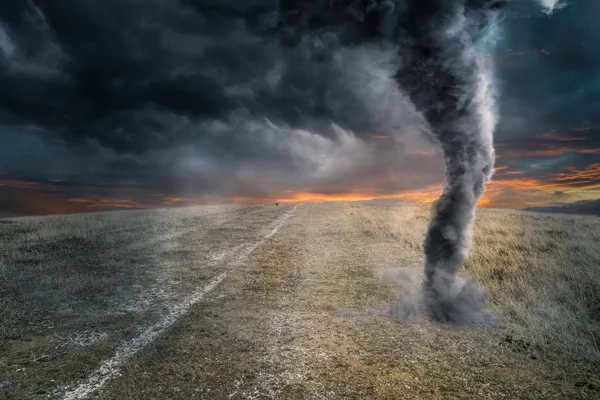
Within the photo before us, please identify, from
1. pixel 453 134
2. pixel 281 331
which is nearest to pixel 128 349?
pixel 281 331

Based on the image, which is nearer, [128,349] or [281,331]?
[128,349]

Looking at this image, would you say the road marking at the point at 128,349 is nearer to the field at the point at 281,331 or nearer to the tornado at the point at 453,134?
the field at the point at 281,331

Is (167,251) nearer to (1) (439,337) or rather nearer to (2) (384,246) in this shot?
(2) (384,246)

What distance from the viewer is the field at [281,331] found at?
4.23 meters

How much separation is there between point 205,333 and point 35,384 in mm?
2030

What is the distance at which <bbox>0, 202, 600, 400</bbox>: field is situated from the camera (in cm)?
423

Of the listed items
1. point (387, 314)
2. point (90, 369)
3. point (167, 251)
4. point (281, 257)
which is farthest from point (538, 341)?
point (167, 251)

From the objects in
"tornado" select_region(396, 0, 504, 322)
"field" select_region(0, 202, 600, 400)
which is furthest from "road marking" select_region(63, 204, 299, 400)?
"tornado" select_region(396, 0, 504, 322)

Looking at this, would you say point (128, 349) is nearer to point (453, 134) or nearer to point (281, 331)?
point (281, 331)

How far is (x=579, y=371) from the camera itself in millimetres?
4672

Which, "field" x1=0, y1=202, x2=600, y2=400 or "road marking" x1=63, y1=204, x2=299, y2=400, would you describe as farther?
"field" x1=0, y1=202, x2=600, y2=400

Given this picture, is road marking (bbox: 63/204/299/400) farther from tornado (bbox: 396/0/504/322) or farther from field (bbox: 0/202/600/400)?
tornado (bbox: 396/0/504/322)

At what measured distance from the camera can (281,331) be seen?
575 centimetres

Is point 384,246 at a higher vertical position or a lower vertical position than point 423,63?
lower
